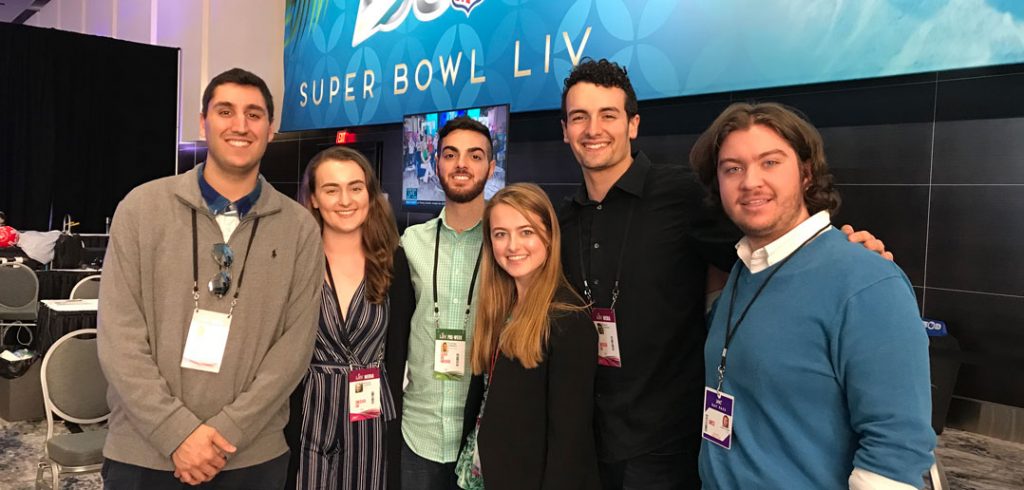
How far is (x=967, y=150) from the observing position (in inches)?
148

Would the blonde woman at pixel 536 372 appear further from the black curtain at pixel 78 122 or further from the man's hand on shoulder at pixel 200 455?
the black curtain at pixel 78 122

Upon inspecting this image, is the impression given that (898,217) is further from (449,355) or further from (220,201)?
(220,201)

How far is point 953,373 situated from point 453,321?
3117 mm

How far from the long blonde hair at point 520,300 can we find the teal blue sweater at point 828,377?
0.51 meters

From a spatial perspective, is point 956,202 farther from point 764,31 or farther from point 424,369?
point 424,369

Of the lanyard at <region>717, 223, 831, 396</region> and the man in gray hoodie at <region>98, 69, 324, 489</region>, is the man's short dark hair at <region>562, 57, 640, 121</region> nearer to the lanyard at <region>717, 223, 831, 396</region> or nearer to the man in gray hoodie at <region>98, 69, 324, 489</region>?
the lanyard at <region>717, 223, 831, 396</region>

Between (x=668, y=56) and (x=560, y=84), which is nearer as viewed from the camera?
(x=668, y=56)

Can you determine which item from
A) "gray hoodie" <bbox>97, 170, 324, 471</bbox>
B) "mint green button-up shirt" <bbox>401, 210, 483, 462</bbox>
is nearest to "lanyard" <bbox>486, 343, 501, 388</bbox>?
"mint green button-up shirt" <bbox>401, 210, 483, 462</bbox>

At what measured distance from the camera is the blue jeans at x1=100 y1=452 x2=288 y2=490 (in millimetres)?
1766

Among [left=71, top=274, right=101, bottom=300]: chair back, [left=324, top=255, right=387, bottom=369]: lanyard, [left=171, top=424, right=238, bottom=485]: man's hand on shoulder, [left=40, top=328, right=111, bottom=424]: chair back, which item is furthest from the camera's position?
[left=71, top=274, right=101, bottom=300]: chair back

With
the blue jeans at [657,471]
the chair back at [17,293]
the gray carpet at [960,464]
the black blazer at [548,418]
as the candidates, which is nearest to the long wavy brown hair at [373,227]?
the black blazer at [548,418]

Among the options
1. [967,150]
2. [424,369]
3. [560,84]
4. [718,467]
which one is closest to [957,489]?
[967,150]

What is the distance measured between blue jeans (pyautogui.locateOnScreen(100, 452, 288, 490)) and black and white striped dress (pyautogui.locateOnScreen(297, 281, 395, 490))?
0.09m

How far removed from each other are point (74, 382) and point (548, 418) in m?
2.44
